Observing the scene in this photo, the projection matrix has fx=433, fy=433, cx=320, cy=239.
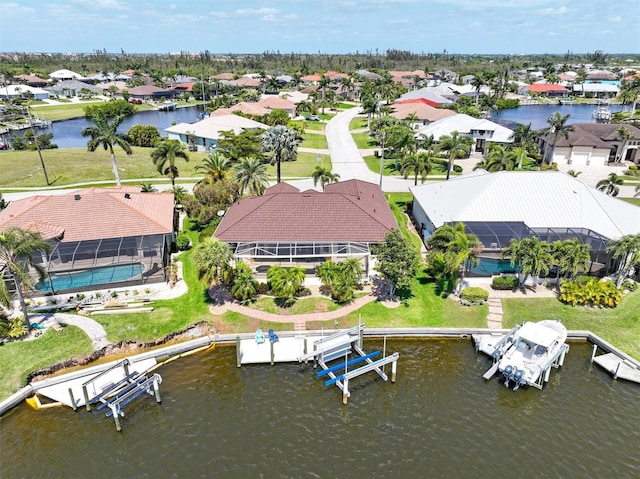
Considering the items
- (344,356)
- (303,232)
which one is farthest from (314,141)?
(344,356)

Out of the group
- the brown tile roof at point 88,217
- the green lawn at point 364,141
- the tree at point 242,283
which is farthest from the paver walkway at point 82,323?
the green lawn at point 364,141

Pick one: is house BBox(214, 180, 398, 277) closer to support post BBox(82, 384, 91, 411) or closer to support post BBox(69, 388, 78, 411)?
support post BBox(82, 384, 91, 411)

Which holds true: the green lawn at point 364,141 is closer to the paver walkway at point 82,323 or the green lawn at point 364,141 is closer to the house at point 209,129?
the house at point 209,129

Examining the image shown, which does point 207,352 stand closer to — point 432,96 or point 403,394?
point 403,394

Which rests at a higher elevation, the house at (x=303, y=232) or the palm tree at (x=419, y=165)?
the palm tree at (x=419, y=165)

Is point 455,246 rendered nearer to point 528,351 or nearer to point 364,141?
point 528,351

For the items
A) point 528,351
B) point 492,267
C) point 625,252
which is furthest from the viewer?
point 492,267
